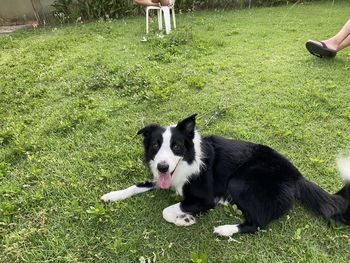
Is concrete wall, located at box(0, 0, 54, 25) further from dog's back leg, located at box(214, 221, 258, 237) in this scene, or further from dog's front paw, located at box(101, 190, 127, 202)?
dog's back leg, located at box(214, 221, 258, 237)

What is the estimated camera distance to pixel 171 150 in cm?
247

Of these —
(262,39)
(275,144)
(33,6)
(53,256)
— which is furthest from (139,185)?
(33,6)

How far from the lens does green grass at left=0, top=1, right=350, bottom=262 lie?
7.85ft

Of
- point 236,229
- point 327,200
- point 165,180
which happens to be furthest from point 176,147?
point 327,200

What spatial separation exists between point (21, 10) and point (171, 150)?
31.2 feet

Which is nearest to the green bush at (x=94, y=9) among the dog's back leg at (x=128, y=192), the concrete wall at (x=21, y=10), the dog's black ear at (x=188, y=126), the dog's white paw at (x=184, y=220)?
the concrete wall at (x=21, y=10)

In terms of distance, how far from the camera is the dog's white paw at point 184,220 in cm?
252

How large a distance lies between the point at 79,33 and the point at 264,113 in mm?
5559

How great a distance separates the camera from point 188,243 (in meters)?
2.41

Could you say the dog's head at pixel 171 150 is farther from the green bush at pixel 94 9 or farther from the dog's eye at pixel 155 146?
the green bush at pixel 94 9

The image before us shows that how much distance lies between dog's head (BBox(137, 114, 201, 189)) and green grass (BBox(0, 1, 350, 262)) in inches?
13.2

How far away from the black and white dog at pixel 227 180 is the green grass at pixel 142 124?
11cm

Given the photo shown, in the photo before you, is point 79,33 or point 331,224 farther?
point 79,33

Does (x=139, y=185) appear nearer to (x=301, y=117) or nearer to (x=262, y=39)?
(x=301, y=117)
